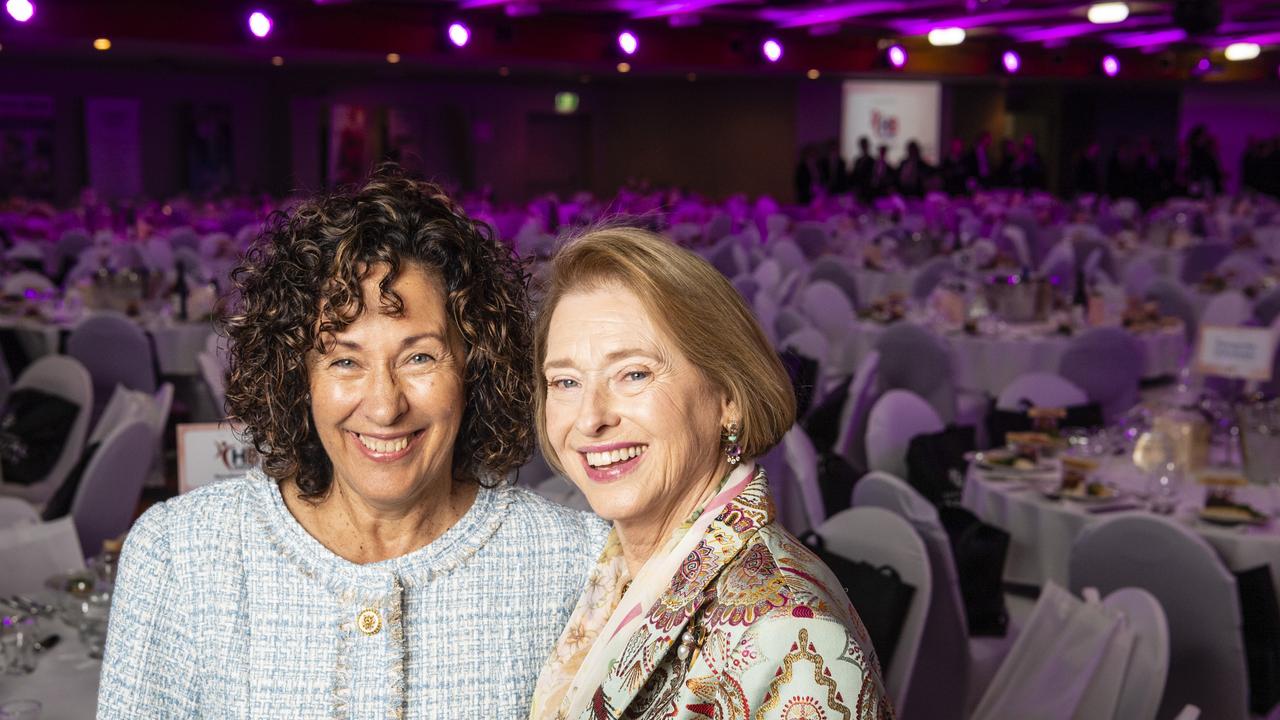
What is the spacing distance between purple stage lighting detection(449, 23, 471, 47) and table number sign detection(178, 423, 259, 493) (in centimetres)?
1093

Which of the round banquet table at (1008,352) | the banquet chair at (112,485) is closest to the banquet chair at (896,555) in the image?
the banquet chair at (112,485)

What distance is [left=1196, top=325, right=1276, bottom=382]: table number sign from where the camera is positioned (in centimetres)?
437

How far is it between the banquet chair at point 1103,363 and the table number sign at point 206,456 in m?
4.63

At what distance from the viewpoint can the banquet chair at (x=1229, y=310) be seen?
7.44 m

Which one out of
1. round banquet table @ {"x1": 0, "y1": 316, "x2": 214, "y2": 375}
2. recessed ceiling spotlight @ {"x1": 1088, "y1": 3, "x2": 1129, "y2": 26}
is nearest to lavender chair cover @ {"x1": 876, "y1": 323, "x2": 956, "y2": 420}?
round banquet table @ {"x1": 0, "y1": 316, "x2": 214, "y2": 375}

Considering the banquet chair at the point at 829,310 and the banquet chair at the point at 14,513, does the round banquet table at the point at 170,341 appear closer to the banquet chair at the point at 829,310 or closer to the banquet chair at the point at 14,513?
the banquet chair at the point at 829,310

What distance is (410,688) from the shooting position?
64.9 inches

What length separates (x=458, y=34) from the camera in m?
13.0

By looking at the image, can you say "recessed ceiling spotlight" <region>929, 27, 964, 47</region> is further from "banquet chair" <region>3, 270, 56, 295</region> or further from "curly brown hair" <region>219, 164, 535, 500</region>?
"curly brown hair" <region>219, 164, 535, 500</region>

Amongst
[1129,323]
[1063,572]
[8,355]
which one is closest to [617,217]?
[1063,572]

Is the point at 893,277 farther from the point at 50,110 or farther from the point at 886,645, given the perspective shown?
the point at 50,110

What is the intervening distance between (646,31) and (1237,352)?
1134cm

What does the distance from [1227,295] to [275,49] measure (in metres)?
9.20

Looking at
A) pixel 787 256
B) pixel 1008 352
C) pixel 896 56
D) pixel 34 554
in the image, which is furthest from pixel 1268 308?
pixel 896 56
